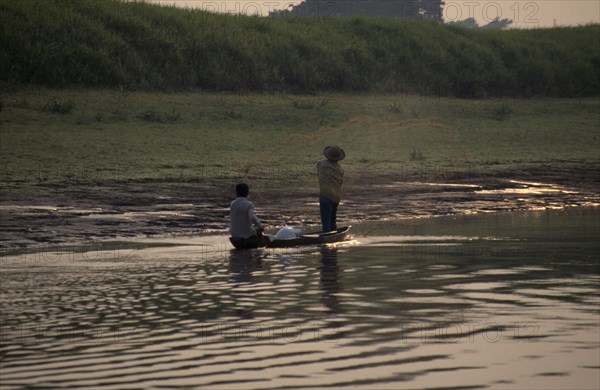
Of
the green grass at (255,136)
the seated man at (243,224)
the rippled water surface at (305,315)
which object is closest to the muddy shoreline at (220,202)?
the green grass at (255,136)

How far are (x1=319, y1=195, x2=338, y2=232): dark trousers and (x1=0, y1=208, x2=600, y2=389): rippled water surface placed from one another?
2.32 ft

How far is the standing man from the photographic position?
1962 centimetres

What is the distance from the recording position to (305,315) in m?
12.4

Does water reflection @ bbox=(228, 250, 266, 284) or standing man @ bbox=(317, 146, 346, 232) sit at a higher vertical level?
standing man @ bbox=(317, 146, 346, 232)

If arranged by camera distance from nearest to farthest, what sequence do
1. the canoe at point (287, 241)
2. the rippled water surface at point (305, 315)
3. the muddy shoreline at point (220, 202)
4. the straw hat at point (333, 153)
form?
the rippled water surface at point (305, 315), the canoe at point (287, 241), the straw hat at point (333, 153), the muddy shoreline at point (220, 202)

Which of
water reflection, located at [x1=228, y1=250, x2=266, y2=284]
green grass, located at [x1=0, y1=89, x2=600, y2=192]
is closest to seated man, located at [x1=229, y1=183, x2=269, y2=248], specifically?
water reflection, located at [x1=228, y1=250, x2=266, y2=284]

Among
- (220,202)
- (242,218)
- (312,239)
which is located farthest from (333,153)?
(220,202)

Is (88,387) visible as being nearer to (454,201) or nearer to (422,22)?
(454,201)

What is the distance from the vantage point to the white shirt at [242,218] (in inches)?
715

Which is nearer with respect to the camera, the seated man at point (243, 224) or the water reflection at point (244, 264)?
the water reflection at point (244, 264)

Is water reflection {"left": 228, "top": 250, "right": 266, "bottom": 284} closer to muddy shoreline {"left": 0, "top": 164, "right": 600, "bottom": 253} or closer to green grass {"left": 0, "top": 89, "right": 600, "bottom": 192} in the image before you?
muddy shoreline {"left": 0, "top": 164, "right": 600, "bottom": 253}

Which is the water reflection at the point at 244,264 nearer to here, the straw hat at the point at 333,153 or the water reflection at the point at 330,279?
the water reflection at the point at 330,279

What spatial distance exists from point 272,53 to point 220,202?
71.1 ft

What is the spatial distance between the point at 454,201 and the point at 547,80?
27128 millimetres
